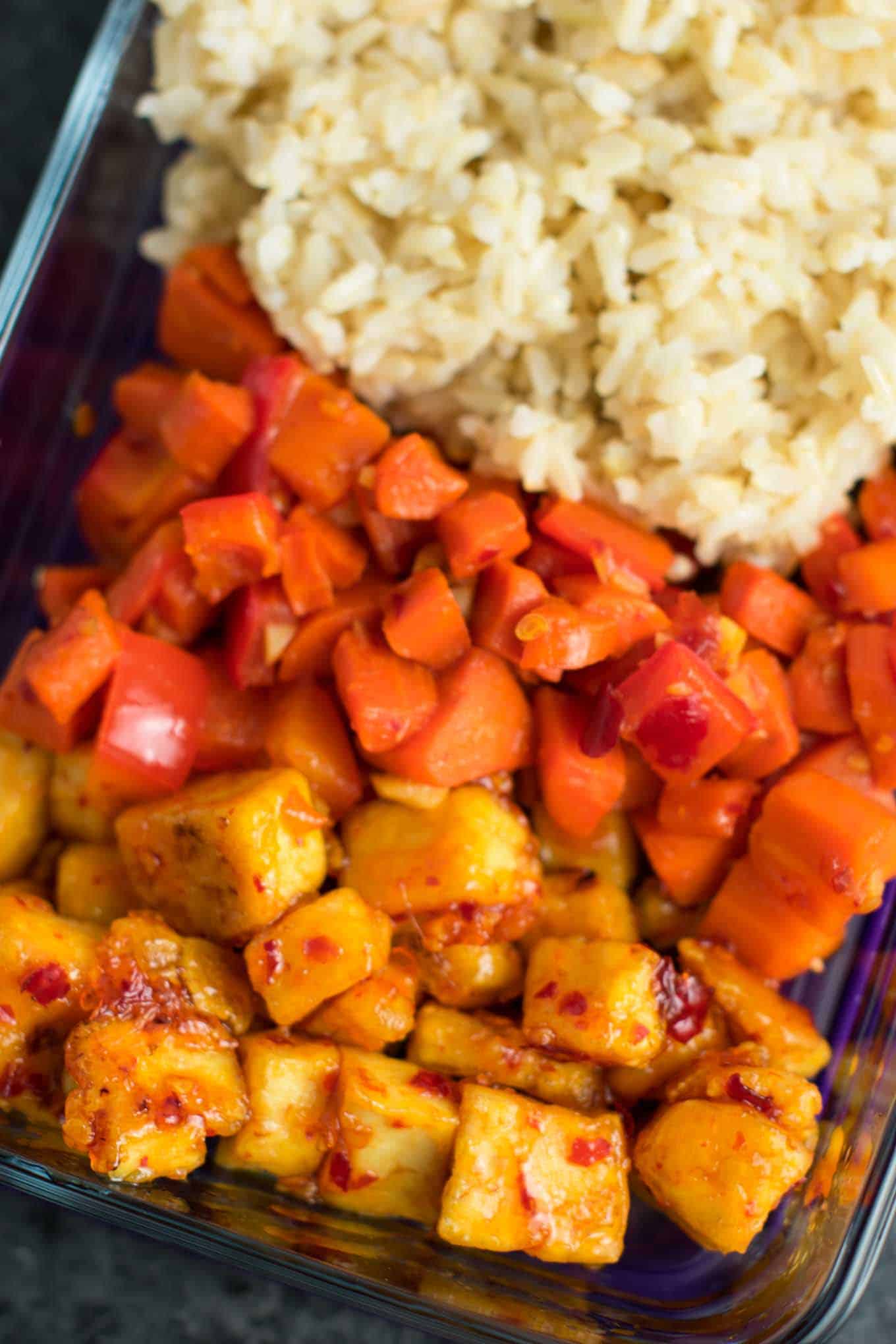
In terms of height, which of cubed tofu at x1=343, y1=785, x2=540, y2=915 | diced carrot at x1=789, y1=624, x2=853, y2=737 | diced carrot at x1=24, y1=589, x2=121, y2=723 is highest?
diced carrot at x1=24, y1=589, x2=121, y2=723

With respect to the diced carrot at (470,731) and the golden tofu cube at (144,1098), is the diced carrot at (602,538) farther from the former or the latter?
the golden tofu cube at (144,1098)

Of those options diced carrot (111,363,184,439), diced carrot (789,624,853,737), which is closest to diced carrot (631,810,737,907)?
diced carrot (789,624,853,737)

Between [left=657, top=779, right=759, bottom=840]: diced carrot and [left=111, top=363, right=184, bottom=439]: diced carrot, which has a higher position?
[left=111, top=363, right=184, bottom=439]: diced carrot

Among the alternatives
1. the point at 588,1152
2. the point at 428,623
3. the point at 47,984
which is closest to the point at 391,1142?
the point at 588,1152

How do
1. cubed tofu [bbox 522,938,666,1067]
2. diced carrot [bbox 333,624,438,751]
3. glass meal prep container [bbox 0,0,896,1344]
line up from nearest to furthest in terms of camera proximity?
glass meal prep container [bbox 0,0,896,1344] → cubed tofu [bbox 522,938,666,1067] → diced carrot [bbox 333,624,438,751]

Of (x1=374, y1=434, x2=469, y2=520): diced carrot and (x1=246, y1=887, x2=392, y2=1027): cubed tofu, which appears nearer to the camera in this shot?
(x1=246, y1=887, x2=392, y2=1027): cubed tofu

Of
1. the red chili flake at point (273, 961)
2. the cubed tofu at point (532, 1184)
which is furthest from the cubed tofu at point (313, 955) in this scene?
the cubed tofu at point (532, 1184)

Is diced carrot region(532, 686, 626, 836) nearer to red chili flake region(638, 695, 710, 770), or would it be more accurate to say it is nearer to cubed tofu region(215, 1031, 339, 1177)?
red chili flake region(638, 695, 710, 770)
